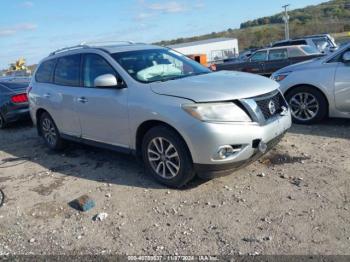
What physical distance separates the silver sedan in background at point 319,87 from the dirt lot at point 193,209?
2.13 feet

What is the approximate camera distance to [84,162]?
6184mm

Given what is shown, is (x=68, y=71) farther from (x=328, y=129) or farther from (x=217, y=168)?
(x=328, y=129)

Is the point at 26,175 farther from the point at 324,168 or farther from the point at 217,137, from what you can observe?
the point at 324,168

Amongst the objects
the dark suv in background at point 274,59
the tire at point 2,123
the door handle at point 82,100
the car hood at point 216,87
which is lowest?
the tire at point 2,123

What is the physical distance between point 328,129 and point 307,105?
613 mm

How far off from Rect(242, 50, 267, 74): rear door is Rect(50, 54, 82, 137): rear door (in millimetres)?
9878

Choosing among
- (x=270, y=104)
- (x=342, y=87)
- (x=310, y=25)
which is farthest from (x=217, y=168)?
(x=310, y=25)

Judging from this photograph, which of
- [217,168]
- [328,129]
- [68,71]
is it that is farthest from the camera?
[328,129]

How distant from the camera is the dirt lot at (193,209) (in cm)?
353

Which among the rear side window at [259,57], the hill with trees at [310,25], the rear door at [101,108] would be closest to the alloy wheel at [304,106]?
the rear door at [101,108]

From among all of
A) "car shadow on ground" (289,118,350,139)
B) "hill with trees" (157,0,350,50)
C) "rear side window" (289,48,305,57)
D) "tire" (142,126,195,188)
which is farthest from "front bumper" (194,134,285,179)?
"hill with trees" (157,0,350,50)

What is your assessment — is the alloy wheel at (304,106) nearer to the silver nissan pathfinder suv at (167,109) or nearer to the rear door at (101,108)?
the silver nissan pathfinder suv at (167,109)

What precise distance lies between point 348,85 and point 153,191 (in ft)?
12.4

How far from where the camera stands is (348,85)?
20.5 feet
